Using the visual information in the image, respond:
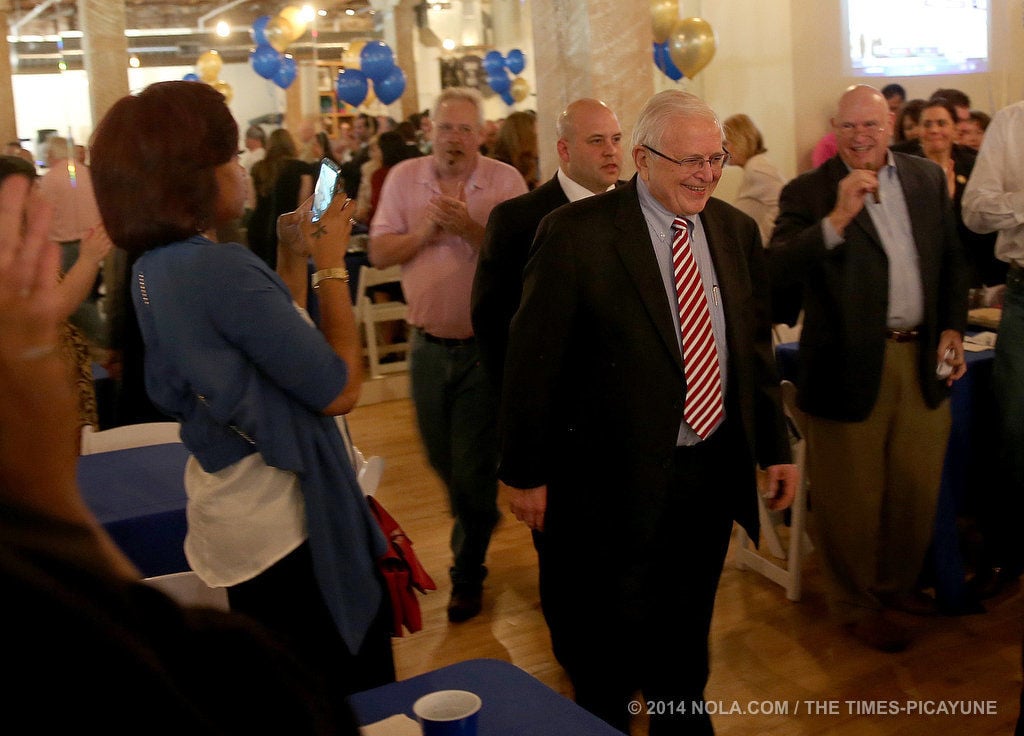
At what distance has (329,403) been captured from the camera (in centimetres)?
180

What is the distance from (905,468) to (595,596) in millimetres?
1363

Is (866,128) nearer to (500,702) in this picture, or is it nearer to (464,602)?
(464,602)

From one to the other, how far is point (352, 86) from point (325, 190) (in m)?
9.62

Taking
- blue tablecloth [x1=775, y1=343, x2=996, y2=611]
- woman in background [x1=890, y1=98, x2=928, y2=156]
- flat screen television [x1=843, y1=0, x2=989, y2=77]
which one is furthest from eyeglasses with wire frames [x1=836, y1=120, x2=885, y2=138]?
flat screen television [x1=843, y1=0, x2=989, y2=77]

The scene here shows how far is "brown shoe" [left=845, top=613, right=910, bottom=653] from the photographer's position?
3.27m

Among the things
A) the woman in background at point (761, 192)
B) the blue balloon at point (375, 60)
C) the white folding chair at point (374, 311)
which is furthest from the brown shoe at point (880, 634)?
the blue balloon at point (375, 60)

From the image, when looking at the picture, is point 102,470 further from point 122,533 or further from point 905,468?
point 905,468

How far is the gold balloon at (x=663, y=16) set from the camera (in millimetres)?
7859

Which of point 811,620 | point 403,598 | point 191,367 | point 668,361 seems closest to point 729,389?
point 668,361

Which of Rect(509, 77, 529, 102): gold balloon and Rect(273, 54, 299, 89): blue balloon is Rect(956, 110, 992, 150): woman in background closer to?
Rect(273, 54, 299, 89): blue balloon

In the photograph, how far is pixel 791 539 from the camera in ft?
12.2

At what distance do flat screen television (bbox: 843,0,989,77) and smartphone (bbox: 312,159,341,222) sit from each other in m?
7.51

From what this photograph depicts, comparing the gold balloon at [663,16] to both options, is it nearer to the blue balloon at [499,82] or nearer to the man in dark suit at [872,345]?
the man in dark suit at [872,345]

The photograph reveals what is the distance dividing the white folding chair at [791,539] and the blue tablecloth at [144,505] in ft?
6.50
